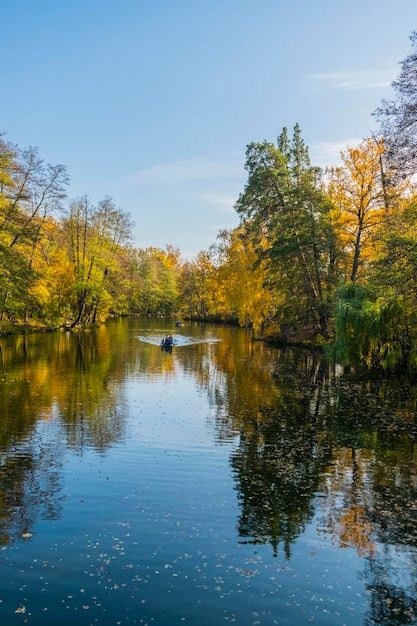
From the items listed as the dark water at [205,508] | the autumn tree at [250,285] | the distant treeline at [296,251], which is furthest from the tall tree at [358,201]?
the dark water at [205,508]

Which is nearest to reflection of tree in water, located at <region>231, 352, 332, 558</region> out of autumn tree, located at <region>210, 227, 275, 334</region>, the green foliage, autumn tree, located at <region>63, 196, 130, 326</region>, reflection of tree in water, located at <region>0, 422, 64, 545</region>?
reflection of tree in water, located at <region>0, 422, 64, 545</region>

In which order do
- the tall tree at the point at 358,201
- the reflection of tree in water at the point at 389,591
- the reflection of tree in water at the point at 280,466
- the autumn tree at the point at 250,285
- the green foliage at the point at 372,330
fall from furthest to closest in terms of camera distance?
the autumn tree at the point at 250,285
the tall tree at the point at 358,201
the green foliage at the point at 372,330
the reflection of tree in water at the point at 280,466
the reflection of tree in water at the point at 389,591

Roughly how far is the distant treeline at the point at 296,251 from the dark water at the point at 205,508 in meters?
4.96

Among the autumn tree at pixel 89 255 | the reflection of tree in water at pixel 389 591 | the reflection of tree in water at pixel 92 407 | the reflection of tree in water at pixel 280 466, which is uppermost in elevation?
the autumn tree at pixel 89 255

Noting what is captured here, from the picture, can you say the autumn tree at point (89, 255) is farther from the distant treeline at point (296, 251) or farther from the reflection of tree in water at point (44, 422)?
the reflection of tree in water at point (44, 422)

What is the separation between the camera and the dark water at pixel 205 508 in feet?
19.7

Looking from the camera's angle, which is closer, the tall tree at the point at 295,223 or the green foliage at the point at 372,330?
the green foliage at the point at 372,330

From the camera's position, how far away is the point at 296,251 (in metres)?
37.1

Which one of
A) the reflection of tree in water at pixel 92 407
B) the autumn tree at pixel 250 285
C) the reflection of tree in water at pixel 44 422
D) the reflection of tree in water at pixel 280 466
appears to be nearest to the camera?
the reflection of tree in water at pixel 280 466

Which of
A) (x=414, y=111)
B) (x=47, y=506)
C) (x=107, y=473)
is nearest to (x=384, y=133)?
(x=414, y=111)

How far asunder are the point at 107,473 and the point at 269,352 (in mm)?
27532

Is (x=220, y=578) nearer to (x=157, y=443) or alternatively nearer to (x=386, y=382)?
(x=157, y=443)

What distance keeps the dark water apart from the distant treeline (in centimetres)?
496

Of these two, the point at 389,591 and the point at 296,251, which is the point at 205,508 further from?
the point at 296,251
